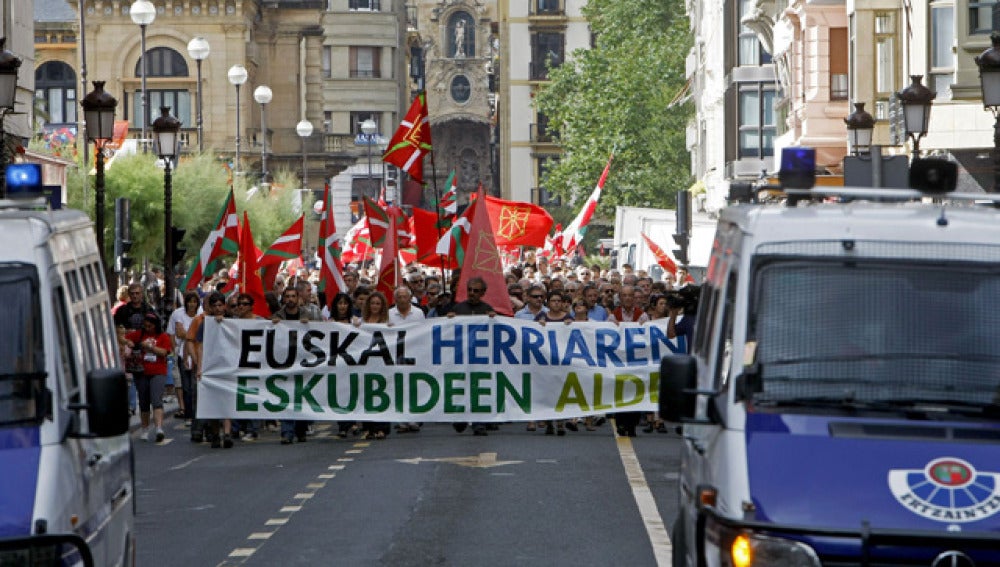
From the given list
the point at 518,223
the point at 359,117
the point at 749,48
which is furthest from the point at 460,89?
the point at 518,223

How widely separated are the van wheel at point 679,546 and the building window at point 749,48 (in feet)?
174

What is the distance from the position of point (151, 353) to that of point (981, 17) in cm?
1758

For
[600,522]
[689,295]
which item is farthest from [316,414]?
[600,522]

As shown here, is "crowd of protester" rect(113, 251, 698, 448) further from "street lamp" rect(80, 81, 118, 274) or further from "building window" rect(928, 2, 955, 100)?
"building window" rect(928, 2, 955, 100)

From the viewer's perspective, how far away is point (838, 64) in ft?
150

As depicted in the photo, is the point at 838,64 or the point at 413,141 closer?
the point at 413,141

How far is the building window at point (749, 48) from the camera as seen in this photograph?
6362 centimetres

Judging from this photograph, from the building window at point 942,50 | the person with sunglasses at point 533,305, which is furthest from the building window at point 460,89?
the person with sunglasses at point 533,305

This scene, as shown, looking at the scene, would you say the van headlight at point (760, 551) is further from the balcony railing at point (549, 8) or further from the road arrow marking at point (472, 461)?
the balcony railing at point (549, 8)

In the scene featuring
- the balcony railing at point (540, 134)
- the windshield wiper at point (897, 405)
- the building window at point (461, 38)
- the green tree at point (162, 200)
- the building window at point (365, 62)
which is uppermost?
the building window at point (461, 38)

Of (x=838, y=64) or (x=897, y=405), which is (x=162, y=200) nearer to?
(x=838, y=64)

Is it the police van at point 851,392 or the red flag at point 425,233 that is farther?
the red flag at point 425,233

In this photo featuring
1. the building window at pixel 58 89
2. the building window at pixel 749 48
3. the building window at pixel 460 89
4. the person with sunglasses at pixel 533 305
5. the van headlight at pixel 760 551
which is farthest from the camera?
the building window at pixel 460 89

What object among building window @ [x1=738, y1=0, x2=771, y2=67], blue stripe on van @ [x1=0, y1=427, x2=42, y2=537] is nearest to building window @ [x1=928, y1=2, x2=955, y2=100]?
building window @ [x1=738, y1=0, x2=771, y2=67]
